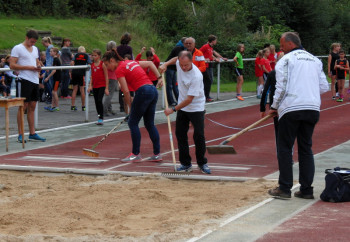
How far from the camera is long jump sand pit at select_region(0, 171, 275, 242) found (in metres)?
6.98

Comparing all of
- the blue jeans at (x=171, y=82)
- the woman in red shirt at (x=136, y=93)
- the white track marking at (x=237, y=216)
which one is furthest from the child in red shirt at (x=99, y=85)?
the white track marking at (x=237, y=216)

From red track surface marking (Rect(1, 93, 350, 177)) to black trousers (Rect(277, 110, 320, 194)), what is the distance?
5.42ft

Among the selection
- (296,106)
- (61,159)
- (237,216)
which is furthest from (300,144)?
(61,159)

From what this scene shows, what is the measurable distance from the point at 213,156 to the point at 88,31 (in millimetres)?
21897

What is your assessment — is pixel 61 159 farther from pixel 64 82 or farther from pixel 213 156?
pixel 64 82

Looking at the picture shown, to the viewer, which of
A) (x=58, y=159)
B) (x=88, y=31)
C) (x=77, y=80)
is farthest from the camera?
(x=88, y=31)

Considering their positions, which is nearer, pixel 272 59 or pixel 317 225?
pixel 317 225

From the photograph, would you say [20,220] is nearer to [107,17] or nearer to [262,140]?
[262,140]

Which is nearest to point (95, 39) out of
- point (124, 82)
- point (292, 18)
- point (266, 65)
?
point (266, 65)

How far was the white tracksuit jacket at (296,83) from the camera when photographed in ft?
27.6

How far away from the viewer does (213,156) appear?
39.7 ft

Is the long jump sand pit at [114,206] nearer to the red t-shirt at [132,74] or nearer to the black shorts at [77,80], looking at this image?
the red t-shirt at [132,74]

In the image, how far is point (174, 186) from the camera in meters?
9.50

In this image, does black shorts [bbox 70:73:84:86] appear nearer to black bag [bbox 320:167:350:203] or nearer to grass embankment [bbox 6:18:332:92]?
grass embankment [bbox 6:18:332:92]
